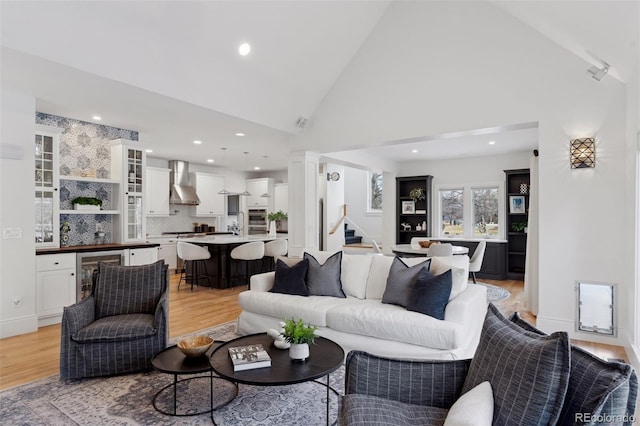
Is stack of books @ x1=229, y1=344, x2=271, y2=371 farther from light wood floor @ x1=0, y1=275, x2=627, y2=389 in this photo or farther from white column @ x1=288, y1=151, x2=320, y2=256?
white column @ x1=288, y1=151, x2=320, y2=256

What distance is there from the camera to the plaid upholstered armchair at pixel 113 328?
2908 mm

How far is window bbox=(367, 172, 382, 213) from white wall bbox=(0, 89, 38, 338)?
8.78 meters

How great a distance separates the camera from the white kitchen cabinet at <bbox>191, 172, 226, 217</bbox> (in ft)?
31.3

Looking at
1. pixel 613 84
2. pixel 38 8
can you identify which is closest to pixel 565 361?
pixel 613 84

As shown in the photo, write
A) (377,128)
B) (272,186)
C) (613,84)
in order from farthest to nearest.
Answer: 1. (272,186)
2. (377,128)
3. (613,84)

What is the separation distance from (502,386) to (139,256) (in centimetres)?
546

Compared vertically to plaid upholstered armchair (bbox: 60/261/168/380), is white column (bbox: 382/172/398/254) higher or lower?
higher

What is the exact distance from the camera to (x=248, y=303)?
4.02m

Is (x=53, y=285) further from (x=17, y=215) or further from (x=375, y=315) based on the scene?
(x=375, y=315)

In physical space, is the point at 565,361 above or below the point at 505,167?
below

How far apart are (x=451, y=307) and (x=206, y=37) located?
11.8 ft

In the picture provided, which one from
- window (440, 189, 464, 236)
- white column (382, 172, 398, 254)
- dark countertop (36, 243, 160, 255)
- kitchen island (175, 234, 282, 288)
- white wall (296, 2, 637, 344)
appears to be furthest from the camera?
white column (382, 172, 398, 254)

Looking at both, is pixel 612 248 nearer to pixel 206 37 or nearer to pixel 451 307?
pixel 451 307

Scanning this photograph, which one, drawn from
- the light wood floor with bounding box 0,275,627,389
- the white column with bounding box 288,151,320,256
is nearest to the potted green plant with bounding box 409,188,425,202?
the light wood floor with bounding box 0,275,627,389
